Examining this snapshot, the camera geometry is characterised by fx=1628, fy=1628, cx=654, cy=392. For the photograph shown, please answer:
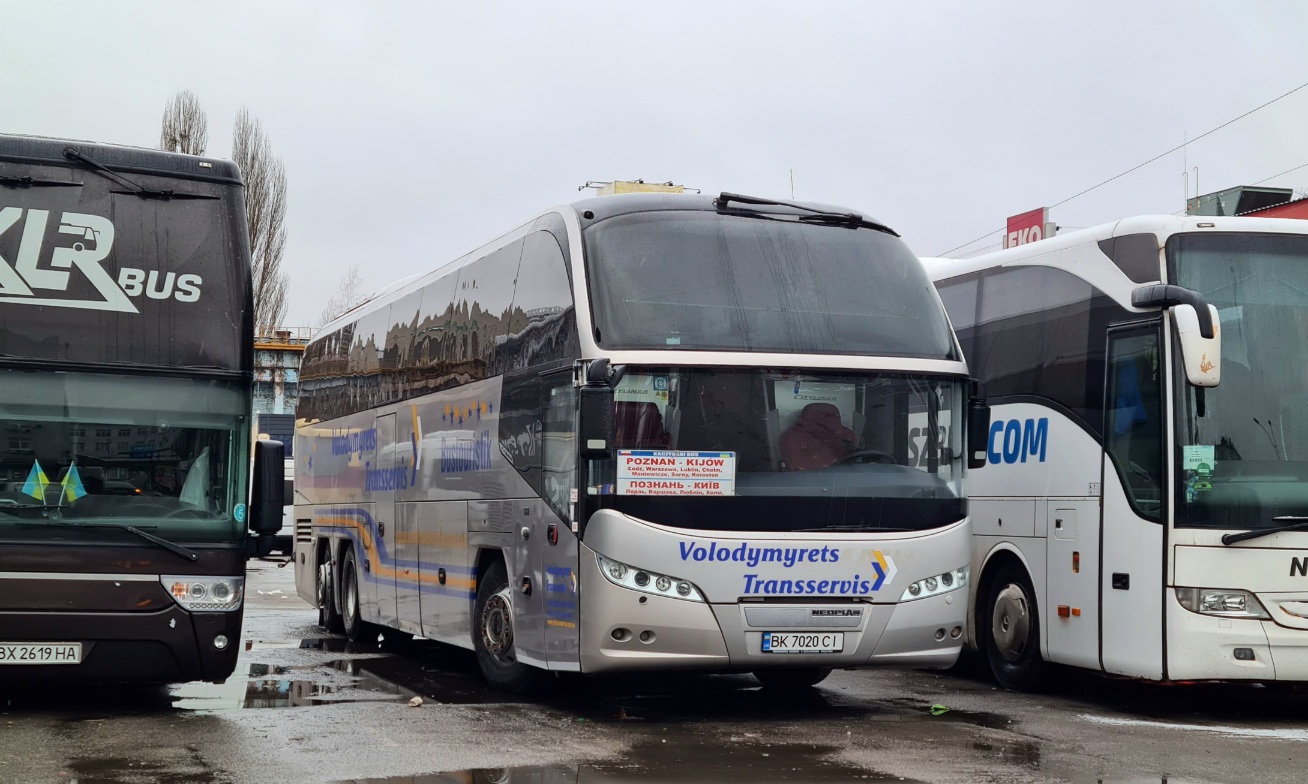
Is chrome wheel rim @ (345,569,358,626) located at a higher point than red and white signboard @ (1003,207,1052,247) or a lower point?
lower

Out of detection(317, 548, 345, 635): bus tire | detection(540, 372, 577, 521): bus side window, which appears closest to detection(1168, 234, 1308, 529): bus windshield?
detection(540, 372, 577, 521): bus side window

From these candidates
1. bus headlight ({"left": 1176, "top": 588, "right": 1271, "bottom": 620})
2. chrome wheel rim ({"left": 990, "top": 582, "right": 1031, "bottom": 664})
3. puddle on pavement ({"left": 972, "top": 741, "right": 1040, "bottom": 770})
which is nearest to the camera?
puddle on pavement ({"left": 972, "top": 741, "right": 1040, "bottom": 770})

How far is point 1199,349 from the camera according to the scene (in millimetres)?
10734

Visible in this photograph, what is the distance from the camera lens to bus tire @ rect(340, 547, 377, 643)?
1755 centimetres

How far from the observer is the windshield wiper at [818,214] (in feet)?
39.0

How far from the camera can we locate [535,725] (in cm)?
1070

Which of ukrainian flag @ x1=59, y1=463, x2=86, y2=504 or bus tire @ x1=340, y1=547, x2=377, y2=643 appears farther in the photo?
bus tire @ x1=340, y1=547, x2=377, y2=643

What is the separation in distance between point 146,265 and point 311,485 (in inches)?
352

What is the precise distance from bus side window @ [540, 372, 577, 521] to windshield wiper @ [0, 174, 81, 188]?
3.55 metres

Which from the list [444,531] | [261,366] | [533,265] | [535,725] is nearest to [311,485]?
[444,531]

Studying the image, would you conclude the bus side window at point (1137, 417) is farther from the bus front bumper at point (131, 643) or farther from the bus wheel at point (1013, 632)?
the bus front bumper at point (131, 643)

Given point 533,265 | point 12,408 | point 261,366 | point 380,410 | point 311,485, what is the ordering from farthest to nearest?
point 261,366, point 311,485, point 380,410, point 533,265, point 12,408

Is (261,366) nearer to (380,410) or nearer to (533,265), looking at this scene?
(380,410)

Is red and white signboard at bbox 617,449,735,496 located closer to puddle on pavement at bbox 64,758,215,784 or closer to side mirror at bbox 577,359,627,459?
side mirror at bbox 577,359,627,459
